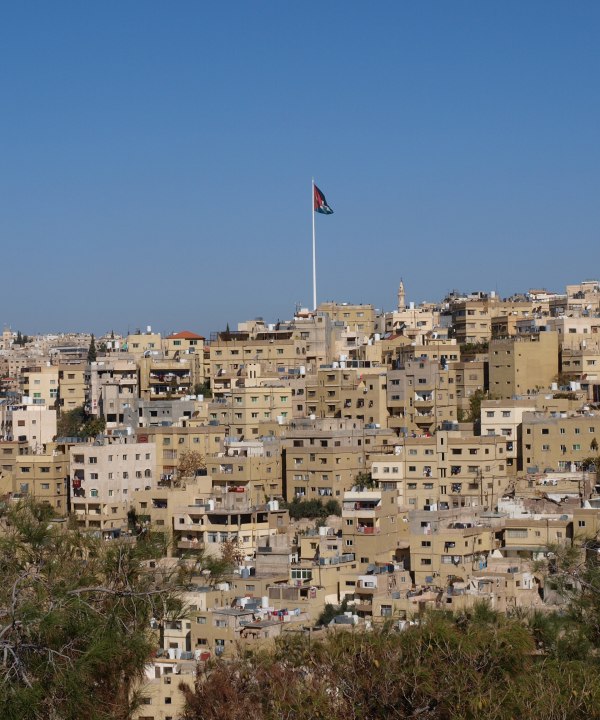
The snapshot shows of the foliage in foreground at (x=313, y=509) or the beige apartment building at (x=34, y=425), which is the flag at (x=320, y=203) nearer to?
the beige apartment building at (x=34, y=425)

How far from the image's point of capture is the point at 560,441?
39156 millimetres

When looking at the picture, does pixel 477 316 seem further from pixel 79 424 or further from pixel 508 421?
pixel 508 421

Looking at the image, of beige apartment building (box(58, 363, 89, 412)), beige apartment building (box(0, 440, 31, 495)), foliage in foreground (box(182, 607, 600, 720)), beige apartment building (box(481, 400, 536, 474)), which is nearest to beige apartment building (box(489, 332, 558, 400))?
beige apartment building (box(481, 400, 536, 474))

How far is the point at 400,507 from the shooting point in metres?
37.2

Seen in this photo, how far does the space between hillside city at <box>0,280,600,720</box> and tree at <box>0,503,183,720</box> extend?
3013 mm

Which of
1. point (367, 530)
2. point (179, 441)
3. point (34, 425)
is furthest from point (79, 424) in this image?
point (367, 530)

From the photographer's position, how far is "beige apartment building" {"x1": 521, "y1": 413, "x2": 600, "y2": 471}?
38.9 metres

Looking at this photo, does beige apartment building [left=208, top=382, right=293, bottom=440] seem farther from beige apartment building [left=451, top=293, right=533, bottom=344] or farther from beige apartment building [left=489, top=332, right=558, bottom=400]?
beige apartment building [left=451, top=293, right=533, bottom=344]

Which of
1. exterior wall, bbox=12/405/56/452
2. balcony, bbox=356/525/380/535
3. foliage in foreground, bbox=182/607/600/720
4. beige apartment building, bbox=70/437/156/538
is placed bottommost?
foliage in foreground, bbox=182/607/600/720

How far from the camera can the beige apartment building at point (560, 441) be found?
3894cm

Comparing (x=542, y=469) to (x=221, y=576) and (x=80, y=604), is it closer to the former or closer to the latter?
(x=221, y=576)

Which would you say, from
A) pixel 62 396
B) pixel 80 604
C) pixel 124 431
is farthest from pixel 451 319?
pixel 80 604

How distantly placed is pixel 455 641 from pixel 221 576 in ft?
33.5

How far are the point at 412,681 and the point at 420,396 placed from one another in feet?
75.3
